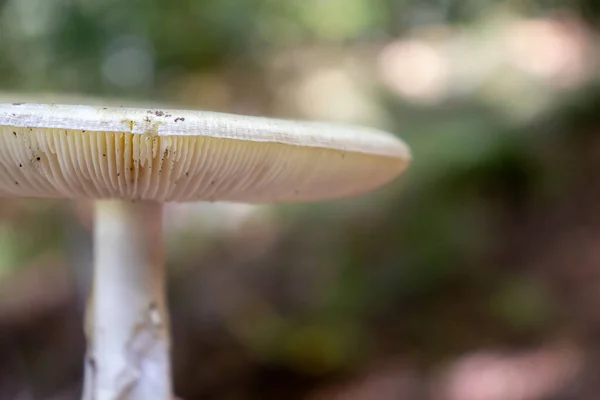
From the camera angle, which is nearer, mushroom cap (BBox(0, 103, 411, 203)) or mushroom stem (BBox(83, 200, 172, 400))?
mushroom cap (BBox(0, 103, 411, 203))

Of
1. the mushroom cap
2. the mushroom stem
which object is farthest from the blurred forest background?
the mushroom cap

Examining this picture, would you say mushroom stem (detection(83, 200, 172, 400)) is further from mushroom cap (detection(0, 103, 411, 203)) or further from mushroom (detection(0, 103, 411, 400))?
mushroom cap (detection(0, 103, 411, 203))

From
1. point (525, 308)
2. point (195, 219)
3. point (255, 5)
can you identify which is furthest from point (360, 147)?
point (195, 219)

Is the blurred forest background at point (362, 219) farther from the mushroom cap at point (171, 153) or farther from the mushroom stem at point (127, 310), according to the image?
the mushroom cap at point (171, 153)

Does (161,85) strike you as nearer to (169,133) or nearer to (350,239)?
(350,239)

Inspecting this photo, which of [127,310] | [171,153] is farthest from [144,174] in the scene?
[127,310]

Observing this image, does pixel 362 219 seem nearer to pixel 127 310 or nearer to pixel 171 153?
pixel 127 310
